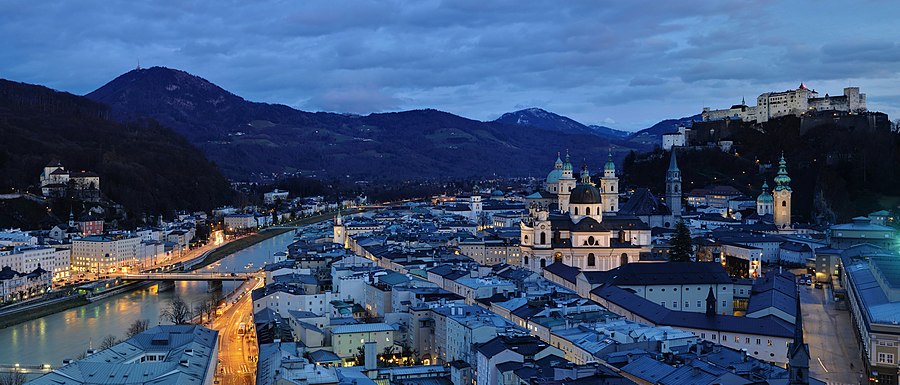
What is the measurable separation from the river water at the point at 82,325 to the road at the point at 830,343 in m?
14.0

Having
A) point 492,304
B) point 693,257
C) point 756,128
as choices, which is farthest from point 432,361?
point 756,128

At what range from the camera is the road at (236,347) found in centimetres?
1598

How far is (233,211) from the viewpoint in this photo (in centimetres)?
5612

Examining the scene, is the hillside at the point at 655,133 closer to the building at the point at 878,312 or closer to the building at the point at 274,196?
the building at the point at 274,196

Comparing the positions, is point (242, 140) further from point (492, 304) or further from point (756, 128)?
point (492, 304)

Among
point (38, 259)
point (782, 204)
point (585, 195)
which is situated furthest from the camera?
point (782, 204)

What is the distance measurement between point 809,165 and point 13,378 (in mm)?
33161

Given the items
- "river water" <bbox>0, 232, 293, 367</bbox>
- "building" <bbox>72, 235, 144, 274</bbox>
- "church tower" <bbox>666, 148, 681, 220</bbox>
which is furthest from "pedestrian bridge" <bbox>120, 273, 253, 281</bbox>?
"church tower" <bbox>666, 148, 681, 220</bbox>

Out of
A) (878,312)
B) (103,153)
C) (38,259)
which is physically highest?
(103,153)

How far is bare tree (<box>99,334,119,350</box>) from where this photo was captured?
1775 centimetres

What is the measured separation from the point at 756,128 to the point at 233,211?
31.2 meters

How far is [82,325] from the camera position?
73.5ft

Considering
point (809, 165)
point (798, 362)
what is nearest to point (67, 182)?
point (809, 165)

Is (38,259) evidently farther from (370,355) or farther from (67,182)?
(370,355)
